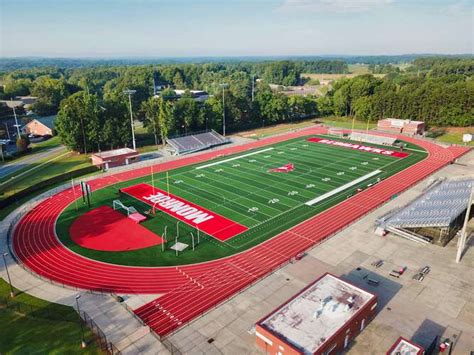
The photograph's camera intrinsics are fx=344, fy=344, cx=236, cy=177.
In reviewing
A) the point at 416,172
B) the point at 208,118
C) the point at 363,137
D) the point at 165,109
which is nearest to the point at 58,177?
the point at 165,109

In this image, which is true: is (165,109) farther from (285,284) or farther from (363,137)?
(285,284)

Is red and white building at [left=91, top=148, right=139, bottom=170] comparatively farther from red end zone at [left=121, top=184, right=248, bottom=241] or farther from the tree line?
red end zone at [left=121, top=184, right=248, bottom=241]

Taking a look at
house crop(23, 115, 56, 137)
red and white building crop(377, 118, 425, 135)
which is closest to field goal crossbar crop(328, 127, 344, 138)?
red and white building crop(377, 118, 425, 135)

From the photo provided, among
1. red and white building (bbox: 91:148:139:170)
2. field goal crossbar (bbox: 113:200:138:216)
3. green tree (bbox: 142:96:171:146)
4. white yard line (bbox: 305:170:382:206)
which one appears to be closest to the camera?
field goal crossbar (bbox: 113:200:138:216)

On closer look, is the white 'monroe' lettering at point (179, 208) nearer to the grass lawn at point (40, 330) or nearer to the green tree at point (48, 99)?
the grass lawn at point (40, 330)

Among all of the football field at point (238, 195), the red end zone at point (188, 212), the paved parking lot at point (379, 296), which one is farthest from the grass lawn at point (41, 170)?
the paved parking lot at point (379, 296)

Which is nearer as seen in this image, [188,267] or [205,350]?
[205,350]
